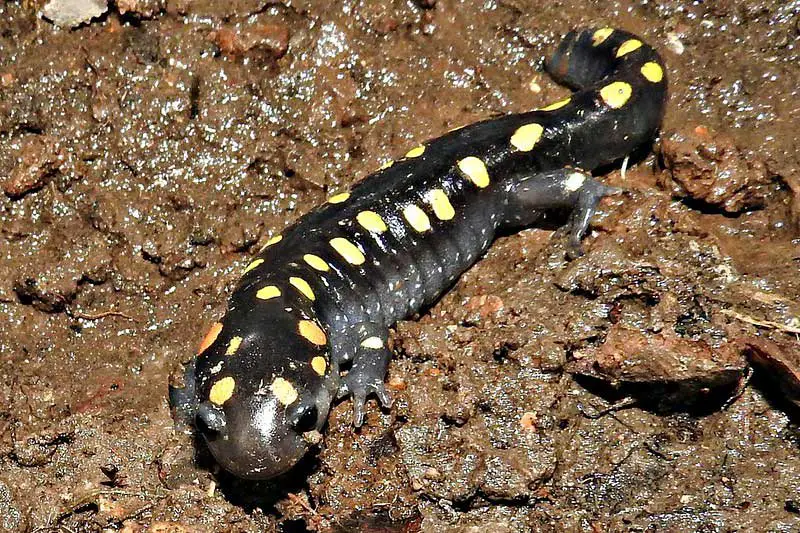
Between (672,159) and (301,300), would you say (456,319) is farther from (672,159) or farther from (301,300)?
(672,159)

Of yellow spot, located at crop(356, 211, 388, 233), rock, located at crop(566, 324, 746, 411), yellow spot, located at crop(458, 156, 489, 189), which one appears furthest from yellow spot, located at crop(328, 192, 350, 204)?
rock, located at crop(566, 324, 746, 411)

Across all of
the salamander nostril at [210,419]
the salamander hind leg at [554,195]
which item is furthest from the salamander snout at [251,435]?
the salamander hind leg at [554,195]

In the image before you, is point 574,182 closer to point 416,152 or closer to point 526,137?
point 526,137

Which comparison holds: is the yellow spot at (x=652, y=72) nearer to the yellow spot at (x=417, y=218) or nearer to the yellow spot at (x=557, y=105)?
the yellow spot at (x=557, y=105)

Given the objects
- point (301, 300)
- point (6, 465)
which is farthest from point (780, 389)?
point (6, 465)

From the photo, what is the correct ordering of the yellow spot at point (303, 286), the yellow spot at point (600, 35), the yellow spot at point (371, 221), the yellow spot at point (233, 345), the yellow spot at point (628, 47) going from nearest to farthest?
the yellow spot at point (233, 345) < the yellow spot at point (303, 286) < the yellow spot at point (371, 221) < the yellow spot at point (628, 47) < the yellow spot at point (600, 35)

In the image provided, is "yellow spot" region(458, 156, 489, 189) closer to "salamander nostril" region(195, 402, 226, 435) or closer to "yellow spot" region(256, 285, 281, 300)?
"yellow spot" region(256, 285, 281, 300)
